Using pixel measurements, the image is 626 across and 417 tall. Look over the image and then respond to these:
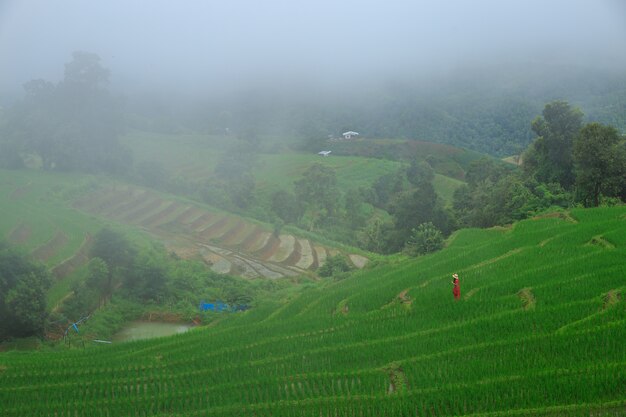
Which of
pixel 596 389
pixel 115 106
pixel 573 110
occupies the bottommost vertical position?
pixel 115 106

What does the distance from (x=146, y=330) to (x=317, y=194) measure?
27.3 m

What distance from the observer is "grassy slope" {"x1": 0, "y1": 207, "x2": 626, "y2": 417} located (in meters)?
8.66

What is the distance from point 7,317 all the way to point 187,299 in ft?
20.7

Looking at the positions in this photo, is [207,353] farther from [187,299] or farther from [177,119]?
[177,119]

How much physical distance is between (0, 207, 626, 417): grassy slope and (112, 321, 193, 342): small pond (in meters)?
3.98

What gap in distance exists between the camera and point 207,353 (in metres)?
12.3

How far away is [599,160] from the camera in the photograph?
2144cm

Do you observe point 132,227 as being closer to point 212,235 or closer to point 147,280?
point 212,235

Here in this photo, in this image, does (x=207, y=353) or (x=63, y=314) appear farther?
(x=63, y=314)

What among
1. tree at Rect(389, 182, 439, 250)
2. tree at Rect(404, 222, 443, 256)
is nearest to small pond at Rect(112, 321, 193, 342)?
tree at Rect(404, 222, 443, 256)

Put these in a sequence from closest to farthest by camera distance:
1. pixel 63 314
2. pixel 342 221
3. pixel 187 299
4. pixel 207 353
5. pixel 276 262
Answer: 1. pixel 207 353
2. pixel 63 314
3. pixel 187 299
4. pixel 276 262
5. pixel 342 221

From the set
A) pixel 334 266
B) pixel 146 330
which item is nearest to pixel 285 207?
pixel 334 266

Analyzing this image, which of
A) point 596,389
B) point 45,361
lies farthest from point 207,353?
point 596,389

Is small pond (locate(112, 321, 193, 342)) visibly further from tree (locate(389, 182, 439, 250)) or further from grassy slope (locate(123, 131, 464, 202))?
grassy slope (locate(123, 131, 464, 202))
